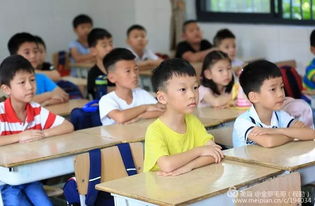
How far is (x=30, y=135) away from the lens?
4.07 metres

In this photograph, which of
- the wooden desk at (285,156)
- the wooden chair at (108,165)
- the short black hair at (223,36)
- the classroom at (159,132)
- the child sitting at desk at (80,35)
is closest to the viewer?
the classroom at (159,132)

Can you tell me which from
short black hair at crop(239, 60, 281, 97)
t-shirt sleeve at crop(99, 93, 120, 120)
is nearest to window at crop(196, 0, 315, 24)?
t-shirt sleeve at crop(99, 93, 120, 120)

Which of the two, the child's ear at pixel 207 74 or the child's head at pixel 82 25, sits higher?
the child's head at pixel 82 25

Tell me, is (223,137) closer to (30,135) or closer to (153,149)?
(153,149)

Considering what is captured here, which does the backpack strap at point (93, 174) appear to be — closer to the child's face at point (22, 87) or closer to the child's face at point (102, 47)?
the child's face at point (22, 87)

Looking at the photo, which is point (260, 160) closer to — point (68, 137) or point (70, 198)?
point (70, 198)

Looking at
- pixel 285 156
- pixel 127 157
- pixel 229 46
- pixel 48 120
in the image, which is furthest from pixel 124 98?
pixel 229 46

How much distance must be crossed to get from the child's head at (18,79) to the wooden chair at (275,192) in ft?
6.30

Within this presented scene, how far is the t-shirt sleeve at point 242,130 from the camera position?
145 inches

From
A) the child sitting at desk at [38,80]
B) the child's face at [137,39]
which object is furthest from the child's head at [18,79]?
the child's face at [137,39]

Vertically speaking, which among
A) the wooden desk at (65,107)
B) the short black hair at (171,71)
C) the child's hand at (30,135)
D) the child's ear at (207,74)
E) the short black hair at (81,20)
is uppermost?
the short black hair at (81,20)

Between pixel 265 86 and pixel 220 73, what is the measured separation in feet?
4.75

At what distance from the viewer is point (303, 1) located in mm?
7309

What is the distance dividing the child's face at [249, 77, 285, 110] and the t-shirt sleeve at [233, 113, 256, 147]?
14cm
